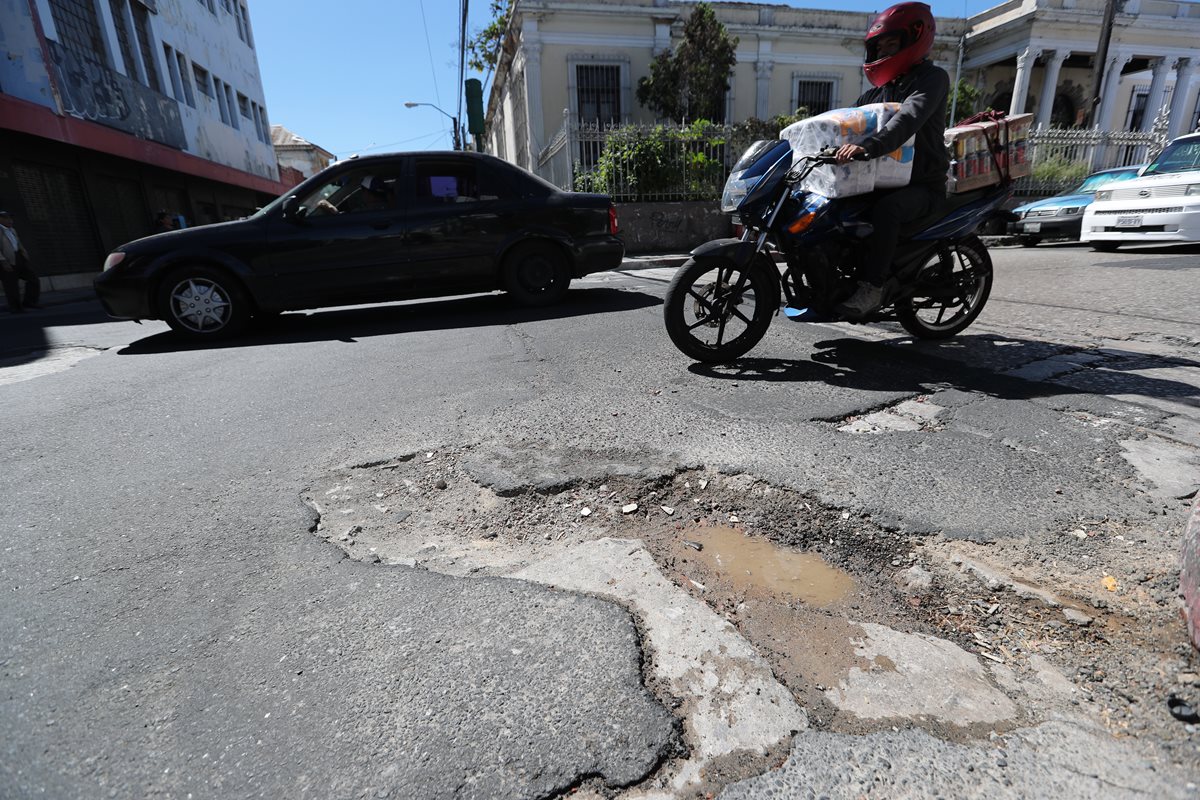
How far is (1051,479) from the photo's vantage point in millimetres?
2215

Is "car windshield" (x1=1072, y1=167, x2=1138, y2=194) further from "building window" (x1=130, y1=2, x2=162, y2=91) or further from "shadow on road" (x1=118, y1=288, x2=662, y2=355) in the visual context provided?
"building window" (x1=130, y1=2, x2=162, y2=91)

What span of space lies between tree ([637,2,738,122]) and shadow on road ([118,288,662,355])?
14.1 meters

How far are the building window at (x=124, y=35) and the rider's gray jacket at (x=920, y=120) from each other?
770 inches

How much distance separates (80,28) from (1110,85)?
32.8m

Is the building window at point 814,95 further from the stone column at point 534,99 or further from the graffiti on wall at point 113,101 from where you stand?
the graffiti on wall at point 113,101

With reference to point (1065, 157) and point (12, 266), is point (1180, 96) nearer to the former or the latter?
point (1065, 157)

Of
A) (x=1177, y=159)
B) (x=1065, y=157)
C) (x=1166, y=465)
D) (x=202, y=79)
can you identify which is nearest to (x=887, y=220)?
(x=1166, y=465)

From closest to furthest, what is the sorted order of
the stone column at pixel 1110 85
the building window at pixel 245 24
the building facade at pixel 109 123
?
the building facade at pixel 109 123
the stone column at pixel 1110 85
the building window at pixel 245 24

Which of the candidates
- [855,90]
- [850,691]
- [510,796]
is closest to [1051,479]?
[850,691]

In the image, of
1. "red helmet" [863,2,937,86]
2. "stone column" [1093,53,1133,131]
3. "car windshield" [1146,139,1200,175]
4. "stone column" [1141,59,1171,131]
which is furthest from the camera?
"stone column" [1141,59,1171,131]

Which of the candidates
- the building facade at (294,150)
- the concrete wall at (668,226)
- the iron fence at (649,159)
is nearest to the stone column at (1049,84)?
the iron fence at (649,159)

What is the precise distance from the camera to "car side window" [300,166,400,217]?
570 centimetres

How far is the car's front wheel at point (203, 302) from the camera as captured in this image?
5.42 m

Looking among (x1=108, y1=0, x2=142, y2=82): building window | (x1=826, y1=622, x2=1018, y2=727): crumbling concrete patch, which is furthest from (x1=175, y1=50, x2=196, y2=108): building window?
(x1=826, y1=622, x2=1018, y2=727): crumbling concrete patch
